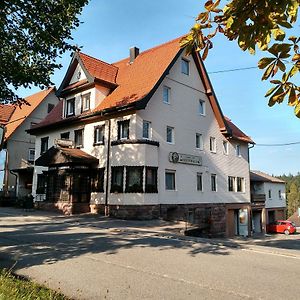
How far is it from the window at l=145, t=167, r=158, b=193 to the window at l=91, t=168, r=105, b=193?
3.54 metres

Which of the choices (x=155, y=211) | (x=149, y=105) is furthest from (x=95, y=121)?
(x=155, y=211)

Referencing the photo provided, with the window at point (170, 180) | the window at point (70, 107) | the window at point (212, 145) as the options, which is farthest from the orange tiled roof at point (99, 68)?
the window at point (212, 145)

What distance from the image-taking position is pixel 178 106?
84.8ft

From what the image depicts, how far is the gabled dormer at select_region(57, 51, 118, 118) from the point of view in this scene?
84.2 ft

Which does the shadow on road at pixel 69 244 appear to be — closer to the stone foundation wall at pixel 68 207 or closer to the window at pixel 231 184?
the stone foundation wall at pixel 68 207

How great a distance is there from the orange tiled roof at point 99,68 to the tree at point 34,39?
12.6 m

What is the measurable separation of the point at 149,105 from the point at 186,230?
8937 millimetres

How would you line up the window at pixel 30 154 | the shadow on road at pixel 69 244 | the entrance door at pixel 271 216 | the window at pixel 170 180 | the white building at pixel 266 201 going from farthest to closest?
the entrance door at pixel 271 216
the window at pixel 30 154
the white building at pixel 266 201
the window at pixel 170 180
the shadow on road at pixel 69 244

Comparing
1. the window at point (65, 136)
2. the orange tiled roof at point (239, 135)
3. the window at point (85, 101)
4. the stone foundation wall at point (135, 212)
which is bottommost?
the stone foundation wall at point (135, 212)

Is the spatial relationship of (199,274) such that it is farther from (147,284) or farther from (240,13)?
(240,13)

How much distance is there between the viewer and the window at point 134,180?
22131mm

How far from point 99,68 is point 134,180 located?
1009cm

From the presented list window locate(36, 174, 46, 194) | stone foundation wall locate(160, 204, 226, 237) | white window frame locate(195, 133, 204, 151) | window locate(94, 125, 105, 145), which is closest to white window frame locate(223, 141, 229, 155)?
white window frame locate(195, 133, 204, 151)

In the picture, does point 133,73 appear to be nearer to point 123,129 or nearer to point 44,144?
point 123,129
